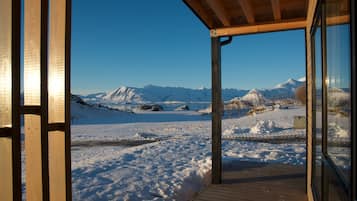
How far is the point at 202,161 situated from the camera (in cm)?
482

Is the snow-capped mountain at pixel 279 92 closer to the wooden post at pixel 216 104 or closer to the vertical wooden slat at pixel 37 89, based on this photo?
the wooden post at pixel 216 104

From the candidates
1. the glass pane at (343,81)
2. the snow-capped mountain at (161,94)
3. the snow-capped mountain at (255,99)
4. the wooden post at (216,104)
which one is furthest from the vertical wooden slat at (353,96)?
the snow-capped mountain at (161,94)

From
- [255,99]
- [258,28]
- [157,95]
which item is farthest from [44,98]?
[157,95]

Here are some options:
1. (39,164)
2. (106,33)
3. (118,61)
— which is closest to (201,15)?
(39,164)

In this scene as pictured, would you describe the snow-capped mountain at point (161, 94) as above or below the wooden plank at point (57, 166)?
above

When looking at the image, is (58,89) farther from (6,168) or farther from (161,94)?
(161,94)

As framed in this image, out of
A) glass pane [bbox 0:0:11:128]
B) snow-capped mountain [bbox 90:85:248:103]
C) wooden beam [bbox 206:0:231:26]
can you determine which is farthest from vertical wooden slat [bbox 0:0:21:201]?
snow-capped mountain [bbox 90:85:248:103]

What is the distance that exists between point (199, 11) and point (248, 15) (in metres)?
0.60

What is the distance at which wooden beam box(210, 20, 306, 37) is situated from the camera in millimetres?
3241

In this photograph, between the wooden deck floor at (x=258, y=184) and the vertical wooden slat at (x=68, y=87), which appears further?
the wooden deck floor at (x=258, y=184)

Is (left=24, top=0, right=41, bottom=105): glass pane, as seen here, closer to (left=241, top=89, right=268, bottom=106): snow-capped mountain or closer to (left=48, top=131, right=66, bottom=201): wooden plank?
(left=48, top=131, right=66, bottom=201): wooden plank

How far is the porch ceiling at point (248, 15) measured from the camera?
2848 millimetres

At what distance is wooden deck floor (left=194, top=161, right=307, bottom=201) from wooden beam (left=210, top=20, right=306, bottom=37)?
2.09 m

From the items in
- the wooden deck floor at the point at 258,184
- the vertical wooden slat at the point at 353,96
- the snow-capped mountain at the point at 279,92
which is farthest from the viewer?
the snow-capped mountain at the point at 279,92
